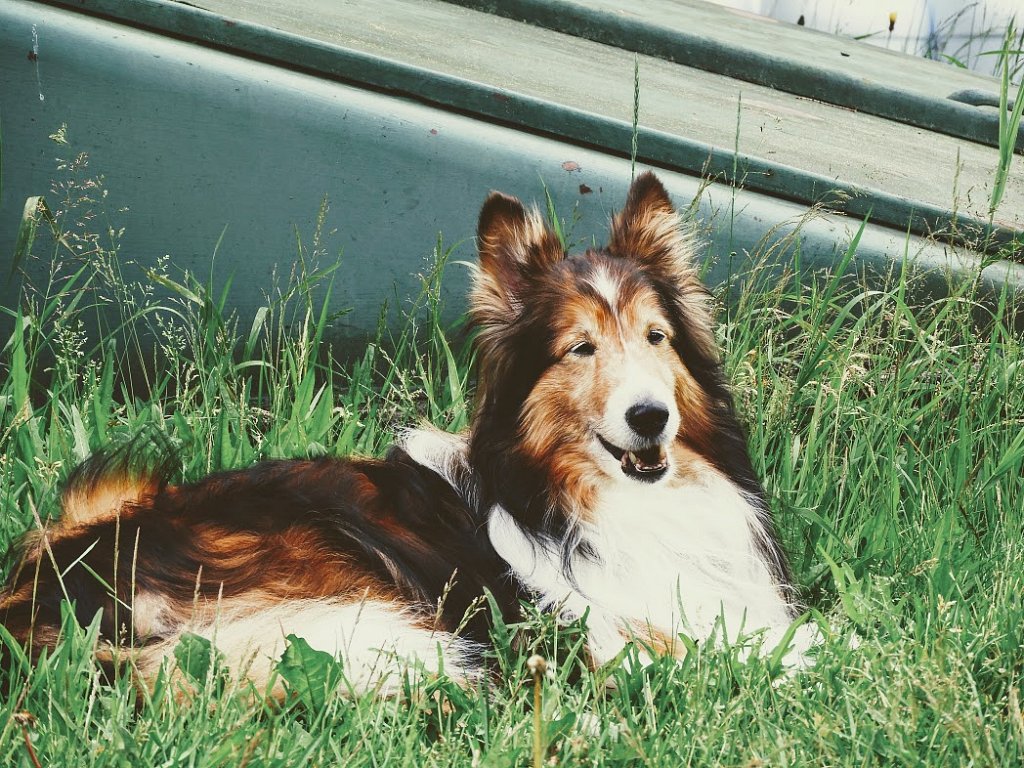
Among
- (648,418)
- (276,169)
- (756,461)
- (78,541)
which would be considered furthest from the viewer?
(276,169)

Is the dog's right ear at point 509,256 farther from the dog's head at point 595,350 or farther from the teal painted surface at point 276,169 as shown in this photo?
the teal painted surface at point 276,169

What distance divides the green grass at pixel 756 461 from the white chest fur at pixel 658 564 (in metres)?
0.14

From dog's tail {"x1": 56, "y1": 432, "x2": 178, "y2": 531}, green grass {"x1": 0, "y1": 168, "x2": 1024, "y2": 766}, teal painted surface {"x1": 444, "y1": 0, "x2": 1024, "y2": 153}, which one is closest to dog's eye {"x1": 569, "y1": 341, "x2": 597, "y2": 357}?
green grass {"x1": 0, "y1": 168, "x2": 1024, "y2": 766}

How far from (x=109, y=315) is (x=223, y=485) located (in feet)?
4.29

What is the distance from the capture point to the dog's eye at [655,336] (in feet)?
8.02

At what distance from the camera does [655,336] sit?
2.46 metres

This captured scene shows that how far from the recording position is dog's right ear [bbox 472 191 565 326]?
98.7 inches

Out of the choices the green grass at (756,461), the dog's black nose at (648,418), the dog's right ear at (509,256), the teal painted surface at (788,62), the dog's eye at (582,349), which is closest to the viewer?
the green grass at (756,461)

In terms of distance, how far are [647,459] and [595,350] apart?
11.0 inches

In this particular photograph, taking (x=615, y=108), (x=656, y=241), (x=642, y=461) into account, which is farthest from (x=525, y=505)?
(x=615, y=108)

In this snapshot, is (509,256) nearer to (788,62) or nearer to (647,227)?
(647,227)

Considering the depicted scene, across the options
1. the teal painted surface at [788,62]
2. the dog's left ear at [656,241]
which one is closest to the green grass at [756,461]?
the dog's left ear at [656,241]

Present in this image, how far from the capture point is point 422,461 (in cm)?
257

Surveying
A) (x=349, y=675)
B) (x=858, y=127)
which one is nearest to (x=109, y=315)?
(x=349, y=675)
